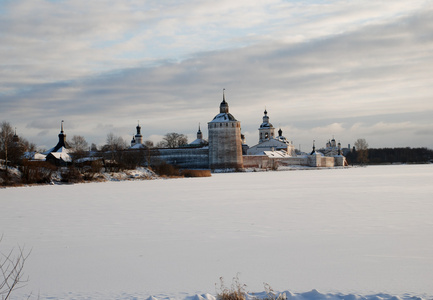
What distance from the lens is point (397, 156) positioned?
91.6m

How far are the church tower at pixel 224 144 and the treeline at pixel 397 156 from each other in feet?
148

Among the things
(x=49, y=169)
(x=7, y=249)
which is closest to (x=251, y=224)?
(x=7, y=249)

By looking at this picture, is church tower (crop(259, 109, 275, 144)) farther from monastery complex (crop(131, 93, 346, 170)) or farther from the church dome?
the church dome

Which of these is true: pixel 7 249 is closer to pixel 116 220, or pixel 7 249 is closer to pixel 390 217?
pixel 116 220

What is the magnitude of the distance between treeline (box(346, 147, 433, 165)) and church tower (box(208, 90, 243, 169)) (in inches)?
1779

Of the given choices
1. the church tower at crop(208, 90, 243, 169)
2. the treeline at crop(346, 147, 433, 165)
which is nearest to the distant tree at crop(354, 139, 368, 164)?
the treeline at crop(346, 147, 433, 165)

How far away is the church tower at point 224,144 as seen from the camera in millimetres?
45750

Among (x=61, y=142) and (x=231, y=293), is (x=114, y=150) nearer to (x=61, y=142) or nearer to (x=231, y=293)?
(x=61, y=142)

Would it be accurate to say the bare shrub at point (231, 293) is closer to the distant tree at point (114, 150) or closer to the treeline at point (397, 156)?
the distant tree at point (114, 150)

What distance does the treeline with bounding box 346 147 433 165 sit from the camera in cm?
8844

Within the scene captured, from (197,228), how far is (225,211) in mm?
2132

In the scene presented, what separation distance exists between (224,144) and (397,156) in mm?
55427

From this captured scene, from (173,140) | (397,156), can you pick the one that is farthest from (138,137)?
(397,156)

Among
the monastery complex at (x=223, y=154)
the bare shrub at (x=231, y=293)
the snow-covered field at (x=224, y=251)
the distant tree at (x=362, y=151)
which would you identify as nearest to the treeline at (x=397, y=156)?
the distant tree at (x=362, y=151)
